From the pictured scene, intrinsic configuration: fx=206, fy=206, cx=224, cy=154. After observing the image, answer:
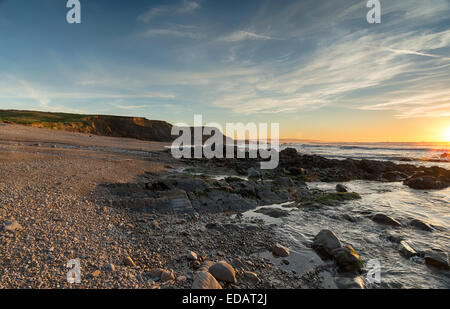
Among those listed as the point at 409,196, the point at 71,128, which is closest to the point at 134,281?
the point at 409,196

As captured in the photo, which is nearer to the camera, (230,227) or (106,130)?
(230,227)

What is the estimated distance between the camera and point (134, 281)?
4.42 m

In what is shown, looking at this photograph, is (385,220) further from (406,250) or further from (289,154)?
(289,154)

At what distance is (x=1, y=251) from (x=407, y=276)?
1008cm

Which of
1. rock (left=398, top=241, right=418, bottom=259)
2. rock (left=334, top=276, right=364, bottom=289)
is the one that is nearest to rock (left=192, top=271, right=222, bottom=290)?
rock (left=334, top=276, right=364, bottom=289)

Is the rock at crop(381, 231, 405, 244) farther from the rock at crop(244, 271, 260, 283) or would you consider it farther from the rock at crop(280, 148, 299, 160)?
the rock at crop(280, 148, 299, 160)

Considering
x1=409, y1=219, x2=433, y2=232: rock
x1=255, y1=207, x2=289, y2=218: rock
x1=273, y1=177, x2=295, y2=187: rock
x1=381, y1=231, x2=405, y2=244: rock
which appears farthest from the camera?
x1=273, y1=177, x2=295, y2=187: rock

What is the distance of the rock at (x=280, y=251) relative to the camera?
6.38m

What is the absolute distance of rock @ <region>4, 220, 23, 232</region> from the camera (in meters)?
5.35

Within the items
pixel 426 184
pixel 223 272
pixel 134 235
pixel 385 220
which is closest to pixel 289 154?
pixel 426 184

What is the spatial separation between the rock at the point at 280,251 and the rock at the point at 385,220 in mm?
5881

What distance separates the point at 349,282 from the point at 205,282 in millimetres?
3603

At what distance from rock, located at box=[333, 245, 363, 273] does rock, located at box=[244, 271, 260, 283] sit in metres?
2.48
